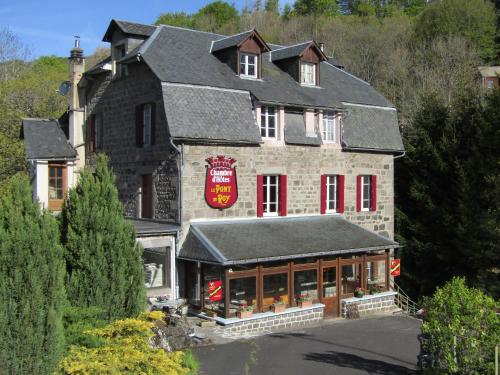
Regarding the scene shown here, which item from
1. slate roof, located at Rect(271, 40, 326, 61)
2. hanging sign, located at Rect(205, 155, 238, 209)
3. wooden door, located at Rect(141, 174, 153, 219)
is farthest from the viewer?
slate roof, located at Rect(271, 40, 326, 61)

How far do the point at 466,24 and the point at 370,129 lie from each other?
30348 mm

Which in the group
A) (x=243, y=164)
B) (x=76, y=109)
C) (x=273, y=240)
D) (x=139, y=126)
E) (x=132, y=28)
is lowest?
(x=273, y=240)

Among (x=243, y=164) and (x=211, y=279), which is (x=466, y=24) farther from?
(x=211, y=279)

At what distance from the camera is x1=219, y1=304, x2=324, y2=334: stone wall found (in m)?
16.4

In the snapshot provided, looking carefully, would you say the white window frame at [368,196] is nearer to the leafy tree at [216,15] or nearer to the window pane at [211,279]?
the window pane at [211,279]

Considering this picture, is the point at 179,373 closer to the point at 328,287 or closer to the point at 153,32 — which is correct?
the point at 328,287

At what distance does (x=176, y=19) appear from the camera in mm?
64438

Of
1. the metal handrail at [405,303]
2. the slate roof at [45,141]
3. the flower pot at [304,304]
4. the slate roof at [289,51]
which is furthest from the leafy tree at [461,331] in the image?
the slate roof at [45,141]

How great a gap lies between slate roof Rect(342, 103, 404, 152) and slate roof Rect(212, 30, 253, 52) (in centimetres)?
457

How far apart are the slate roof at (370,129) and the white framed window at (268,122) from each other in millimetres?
2969

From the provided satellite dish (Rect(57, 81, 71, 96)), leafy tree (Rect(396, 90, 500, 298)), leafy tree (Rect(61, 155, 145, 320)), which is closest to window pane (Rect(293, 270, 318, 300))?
leafy tree (Rect(396, 90, 500, 298))

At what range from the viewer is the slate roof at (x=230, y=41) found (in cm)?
1961

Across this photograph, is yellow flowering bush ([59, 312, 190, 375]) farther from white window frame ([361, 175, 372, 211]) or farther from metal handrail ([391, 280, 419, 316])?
white window frame ([361, 175, 372, 211])

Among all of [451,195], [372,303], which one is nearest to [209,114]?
[372,303]
